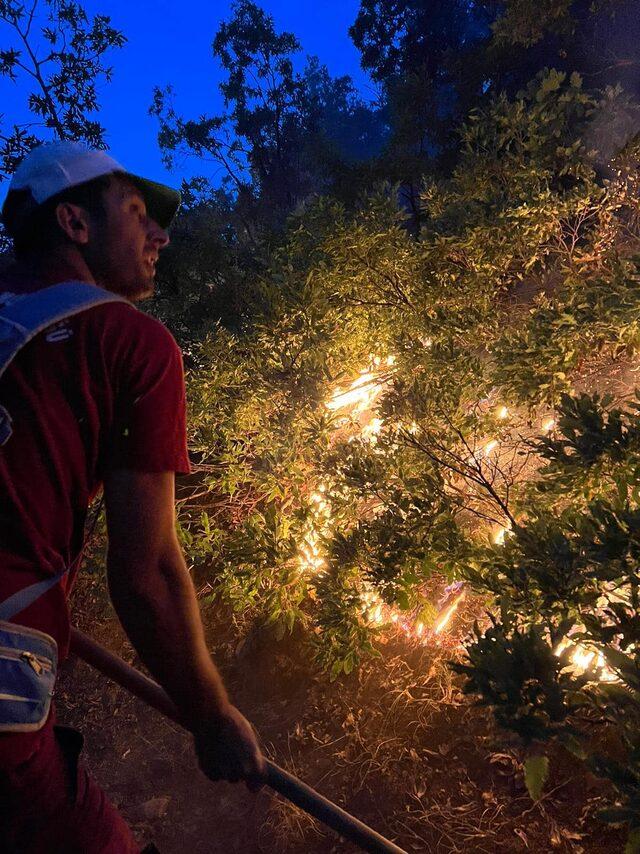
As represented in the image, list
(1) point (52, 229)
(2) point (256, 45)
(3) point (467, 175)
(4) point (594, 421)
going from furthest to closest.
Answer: (2) point (256, 45), (3) point (467, 175), (4) point (594, 421), (1) point (52, 229)

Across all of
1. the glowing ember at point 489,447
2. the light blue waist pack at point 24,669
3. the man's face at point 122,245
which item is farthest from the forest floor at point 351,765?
the man's face at point 122,245

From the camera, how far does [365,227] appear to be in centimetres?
457

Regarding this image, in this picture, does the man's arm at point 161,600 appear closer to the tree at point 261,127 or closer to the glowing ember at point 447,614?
the glowing ember at point 447,614

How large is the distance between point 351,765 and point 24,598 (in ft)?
11.9

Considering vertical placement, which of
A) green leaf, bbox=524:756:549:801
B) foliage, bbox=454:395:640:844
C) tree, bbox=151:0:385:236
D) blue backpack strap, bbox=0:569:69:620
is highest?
tree, bbox=151:0:385:236

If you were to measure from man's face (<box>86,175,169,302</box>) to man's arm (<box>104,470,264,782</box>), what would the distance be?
25.3 inches

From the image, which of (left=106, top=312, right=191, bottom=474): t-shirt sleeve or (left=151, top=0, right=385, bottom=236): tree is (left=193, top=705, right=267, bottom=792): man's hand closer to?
(left=106, top=312, right=191, bottom=474): t-shirt sleeve

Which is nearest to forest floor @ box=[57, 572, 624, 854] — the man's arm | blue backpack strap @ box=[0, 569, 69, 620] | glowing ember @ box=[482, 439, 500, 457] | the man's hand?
glowing ember @ box=[482, 439, 500, 457]

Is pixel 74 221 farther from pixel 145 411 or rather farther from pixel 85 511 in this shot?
pixel 85 511

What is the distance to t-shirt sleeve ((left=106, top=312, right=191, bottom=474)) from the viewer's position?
1493 millimetres

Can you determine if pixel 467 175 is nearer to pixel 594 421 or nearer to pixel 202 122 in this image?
pixel 594 421

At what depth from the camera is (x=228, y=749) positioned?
5.10 ft

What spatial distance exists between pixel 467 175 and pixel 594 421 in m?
3.22

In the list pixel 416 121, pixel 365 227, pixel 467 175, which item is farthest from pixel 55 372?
pixel 416 121
